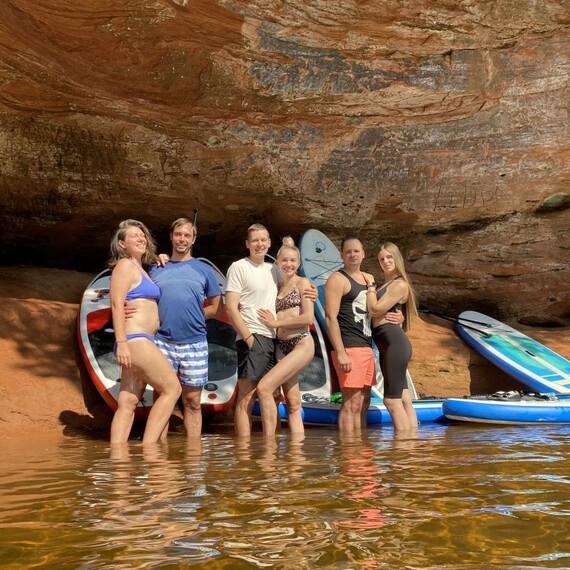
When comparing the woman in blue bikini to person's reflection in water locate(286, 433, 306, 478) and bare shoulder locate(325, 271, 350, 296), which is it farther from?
bare shoulder locate(325, 271, 350, 296)

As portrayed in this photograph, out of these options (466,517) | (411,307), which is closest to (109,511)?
(466,517)

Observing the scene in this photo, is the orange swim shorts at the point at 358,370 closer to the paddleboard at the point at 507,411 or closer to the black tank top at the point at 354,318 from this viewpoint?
the black tank top at the point at 354,318

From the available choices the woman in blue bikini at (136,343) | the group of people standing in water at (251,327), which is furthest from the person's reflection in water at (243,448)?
the woman in blue bikini at (136,343)

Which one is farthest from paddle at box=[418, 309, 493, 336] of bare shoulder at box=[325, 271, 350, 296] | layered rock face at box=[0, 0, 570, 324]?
bare shoulder at box=[325, 271, 350, 296]

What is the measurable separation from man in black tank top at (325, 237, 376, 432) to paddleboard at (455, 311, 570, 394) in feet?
9.68

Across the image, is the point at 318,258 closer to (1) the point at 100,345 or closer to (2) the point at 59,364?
(1) the point at 100,345

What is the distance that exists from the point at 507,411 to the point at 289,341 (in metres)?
2.06

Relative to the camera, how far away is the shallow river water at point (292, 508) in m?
2.08

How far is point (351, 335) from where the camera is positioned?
18.4 ft

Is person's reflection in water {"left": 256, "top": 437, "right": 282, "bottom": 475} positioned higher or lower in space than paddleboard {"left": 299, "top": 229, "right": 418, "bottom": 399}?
lower

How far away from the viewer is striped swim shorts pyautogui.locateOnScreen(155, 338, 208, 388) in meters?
5.19

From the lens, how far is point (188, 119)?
7.21 meters

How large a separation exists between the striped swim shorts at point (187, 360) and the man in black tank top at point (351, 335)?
0.97 m

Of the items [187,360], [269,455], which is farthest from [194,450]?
[187,360]
